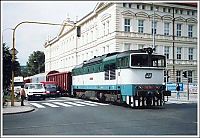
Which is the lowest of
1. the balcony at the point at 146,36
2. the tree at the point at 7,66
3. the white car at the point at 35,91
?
the white car at the point at 35,91

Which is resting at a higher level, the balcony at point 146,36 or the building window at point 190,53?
the balcony at point 146,36

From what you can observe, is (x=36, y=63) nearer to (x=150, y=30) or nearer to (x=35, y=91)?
(x=150, y=30)

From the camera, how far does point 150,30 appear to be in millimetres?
56000

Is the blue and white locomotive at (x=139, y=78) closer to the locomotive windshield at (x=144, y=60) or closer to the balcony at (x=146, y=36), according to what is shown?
the locomotive windshield at (x=144, y=60)

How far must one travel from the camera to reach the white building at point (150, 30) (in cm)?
5334

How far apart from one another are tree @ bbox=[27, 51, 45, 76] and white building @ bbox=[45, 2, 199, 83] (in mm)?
52671

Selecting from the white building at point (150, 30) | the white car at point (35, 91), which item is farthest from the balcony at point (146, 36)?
the white car at point (35, 91)

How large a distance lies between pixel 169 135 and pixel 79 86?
2318 centimetres

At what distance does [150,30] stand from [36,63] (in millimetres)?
67968

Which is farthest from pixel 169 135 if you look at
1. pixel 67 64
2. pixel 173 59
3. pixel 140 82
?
pixel 67 64

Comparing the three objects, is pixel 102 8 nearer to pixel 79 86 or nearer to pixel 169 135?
pixel 79 86

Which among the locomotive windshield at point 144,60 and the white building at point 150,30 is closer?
the locomotive windshield at point 144,60

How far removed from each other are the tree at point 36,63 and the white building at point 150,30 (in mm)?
52671

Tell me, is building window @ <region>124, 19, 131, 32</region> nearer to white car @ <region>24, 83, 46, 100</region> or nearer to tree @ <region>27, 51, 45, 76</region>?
white car @ <region>24, 83, 46, 100</region>
